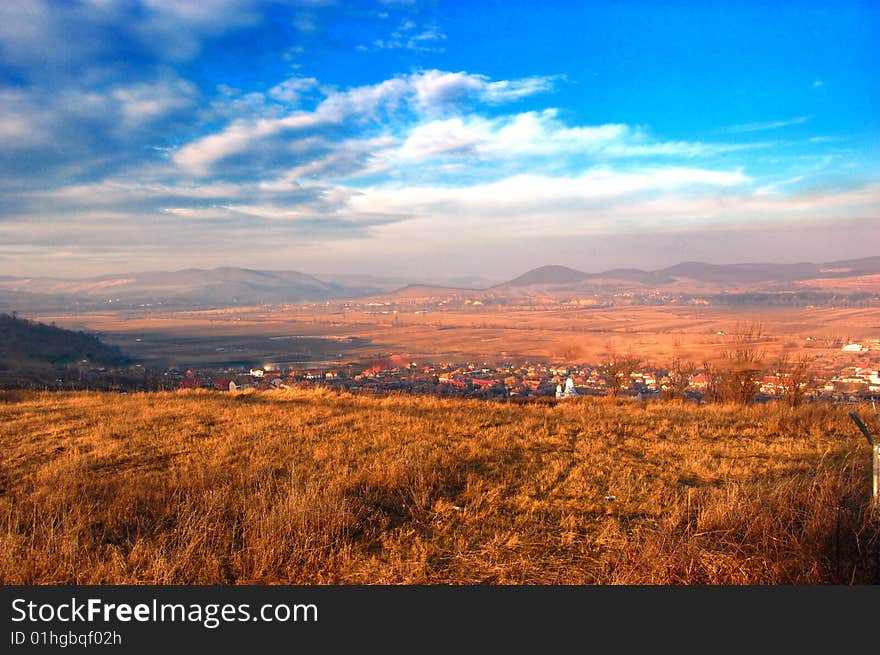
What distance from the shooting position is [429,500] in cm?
616

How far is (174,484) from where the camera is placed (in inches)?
250

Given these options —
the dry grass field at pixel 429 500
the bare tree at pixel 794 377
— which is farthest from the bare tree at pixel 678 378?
the dry grass field at pixel 429 500

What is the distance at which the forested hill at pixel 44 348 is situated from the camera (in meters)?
32.3

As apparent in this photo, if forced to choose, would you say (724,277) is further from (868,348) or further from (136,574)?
(136,574)

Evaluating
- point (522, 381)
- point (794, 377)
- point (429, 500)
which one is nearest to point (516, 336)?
point (522, 381)

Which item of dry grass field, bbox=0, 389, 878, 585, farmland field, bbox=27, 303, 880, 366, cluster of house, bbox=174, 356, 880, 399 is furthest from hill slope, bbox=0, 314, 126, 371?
dry grass field, bbox=0, 389, 878, 585

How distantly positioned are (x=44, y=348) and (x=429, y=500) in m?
43.0

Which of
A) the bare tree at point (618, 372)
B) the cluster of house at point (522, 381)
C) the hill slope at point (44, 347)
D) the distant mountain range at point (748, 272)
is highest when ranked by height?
the distant mountain range at point (748, 272)

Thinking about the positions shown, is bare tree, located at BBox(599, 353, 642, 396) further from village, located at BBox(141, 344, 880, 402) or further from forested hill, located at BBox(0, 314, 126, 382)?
forested hill, located at BBox(0, 314, 126, 382)

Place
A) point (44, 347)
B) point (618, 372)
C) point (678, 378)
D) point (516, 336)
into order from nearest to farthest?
1. point (678, 378)
2. point (618, 372)
3. point (44, 347)
4. point (516, 336)

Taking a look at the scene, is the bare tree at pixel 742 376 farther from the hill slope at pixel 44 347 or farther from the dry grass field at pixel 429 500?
the hill slope at pixel 44 347

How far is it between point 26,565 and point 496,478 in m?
4.97

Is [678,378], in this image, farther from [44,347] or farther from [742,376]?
[44,347]

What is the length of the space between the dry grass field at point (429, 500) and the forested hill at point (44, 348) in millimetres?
26347
